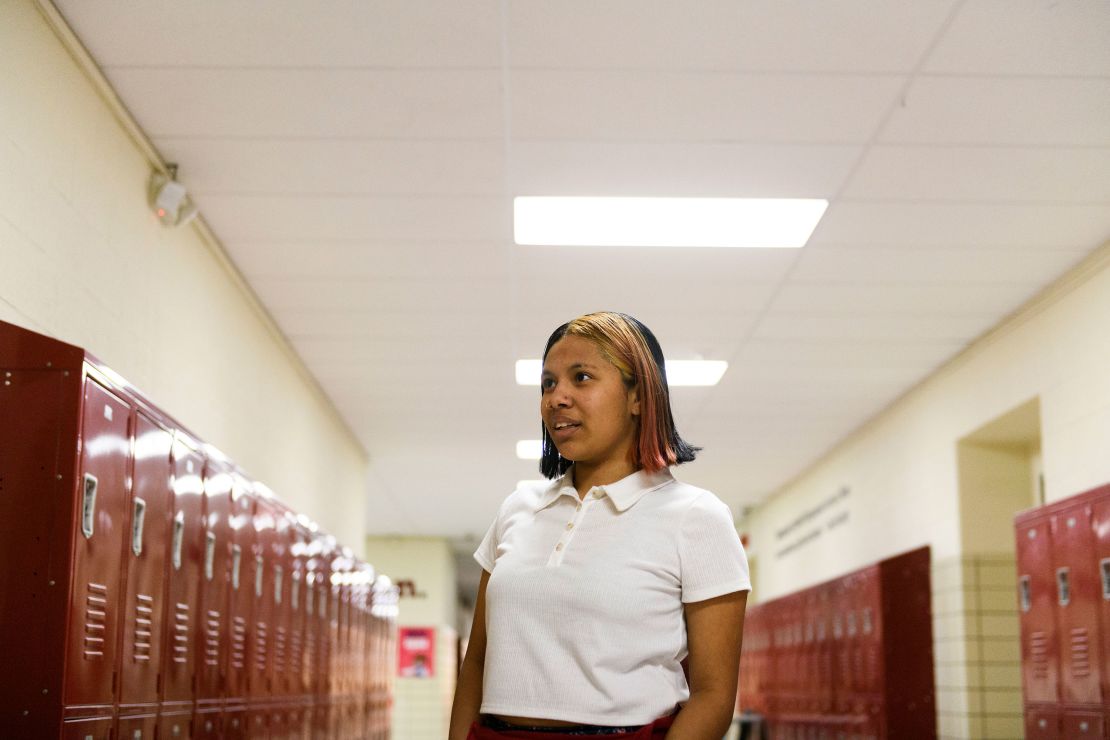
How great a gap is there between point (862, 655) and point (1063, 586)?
379 cm

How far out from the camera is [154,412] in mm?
3652

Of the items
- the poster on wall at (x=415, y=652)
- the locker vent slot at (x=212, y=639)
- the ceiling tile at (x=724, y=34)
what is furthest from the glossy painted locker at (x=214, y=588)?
the poster on wall at (x=415, y=652)

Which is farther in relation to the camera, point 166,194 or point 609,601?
point 166,194

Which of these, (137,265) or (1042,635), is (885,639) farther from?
(137,265)

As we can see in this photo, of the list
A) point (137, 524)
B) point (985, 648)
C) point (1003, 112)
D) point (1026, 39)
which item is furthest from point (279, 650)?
point (985, 648)

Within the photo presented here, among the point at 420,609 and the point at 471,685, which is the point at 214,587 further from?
the point at 420,609

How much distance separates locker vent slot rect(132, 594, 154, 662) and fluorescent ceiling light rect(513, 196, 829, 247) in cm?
252

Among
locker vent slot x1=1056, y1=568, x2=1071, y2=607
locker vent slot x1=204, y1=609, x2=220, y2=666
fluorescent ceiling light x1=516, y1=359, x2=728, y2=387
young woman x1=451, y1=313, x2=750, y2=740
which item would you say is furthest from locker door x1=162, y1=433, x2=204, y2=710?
fluorescent ceiling light x1=516, y1=359, x2=728, y2=387

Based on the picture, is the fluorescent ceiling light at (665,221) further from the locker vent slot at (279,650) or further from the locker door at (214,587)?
the locker vent slot at (279,650)

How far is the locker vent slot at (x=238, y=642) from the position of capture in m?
4.94

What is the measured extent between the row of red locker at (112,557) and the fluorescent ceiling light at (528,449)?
17.8 ft

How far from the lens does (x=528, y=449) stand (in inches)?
444

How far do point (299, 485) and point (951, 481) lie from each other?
4343 millimetres

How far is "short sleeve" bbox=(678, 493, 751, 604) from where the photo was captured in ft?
4.99
